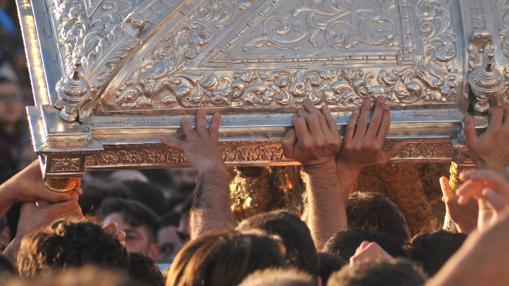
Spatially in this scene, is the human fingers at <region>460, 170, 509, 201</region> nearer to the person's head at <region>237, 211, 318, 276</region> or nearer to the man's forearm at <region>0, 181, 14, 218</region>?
the person's head at <region>237, 211, 318, 276</region>

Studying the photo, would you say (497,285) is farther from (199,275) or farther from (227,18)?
(227,18)

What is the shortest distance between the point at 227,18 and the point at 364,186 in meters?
1.42

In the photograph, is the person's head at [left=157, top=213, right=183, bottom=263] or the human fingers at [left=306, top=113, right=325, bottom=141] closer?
the human fingers at [left=306, top=113, right=325, bottom=141]

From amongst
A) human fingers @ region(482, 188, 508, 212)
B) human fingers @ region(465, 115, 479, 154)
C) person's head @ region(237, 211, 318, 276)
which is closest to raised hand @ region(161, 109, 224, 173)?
person's head @ region(237, 211, 318, 276)

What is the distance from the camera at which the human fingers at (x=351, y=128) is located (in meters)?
5.11

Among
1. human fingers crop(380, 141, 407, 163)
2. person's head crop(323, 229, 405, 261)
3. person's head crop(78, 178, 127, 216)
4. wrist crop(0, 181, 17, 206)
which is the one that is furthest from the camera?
person's head crop(78, 178, 127, 216)

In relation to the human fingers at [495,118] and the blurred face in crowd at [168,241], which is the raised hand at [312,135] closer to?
the human fingers at [495,118]

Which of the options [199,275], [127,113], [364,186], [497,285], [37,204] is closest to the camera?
[497,285]

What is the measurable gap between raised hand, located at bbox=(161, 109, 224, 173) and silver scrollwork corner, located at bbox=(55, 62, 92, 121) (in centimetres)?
33

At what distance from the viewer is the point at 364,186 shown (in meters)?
6.30

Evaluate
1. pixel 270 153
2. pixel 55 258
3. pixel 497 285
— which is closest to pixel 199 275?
pixel 55 258

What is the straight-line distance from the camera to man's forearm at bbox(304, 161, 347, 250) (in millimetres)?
5190

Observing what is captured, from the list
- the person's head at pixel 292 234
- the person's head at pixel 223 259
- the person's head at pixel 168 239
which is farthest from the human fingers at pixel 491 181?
the person's head at pixel 168 239

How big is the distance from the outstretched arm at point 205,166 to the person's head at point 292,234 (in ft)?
2.11
